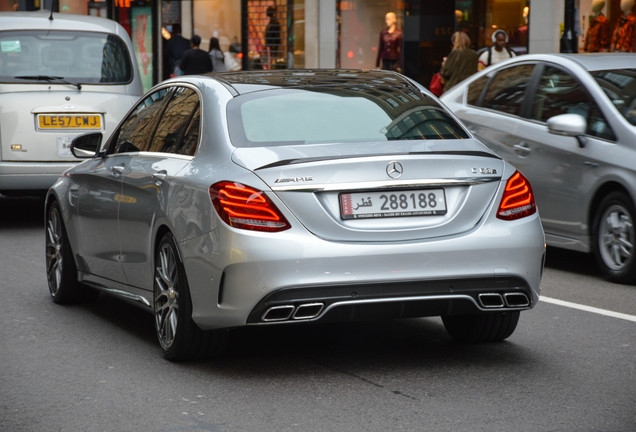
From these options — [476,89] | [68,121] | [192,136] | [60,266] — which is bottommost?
[60,266]

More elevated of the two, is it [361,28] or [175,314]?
[361,28]

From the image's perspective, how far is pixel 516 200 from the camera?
19.4ft

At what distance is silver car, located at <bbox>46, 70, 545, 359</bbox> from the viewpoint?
18.1 ft

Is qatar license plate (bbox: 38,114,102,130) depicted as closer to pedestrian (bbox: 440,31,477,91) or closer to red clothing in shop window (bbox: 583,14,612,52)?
pedestrian (bbox: 440,31,477,91)

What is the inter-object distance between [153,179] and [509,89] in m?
4.69

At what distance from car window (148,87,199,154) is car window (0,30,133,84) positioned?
632 centimetres

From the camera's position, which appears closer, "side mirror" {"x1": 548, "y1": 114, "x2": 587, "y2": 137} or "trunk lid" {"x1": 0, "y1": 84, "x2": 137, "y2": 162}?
"side mirror" {"x1": 548, "y1": 114, "x2": 587, "y2": 137}

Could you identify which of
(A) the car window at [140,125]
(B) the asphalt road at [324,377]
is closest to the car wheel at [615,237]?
(B) the asphalt road at [324,377]

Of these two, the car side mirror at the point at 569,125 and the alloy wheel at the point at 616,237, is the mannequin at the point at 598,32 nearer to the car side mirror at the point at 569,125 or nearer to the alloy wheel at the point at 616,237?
the car side mirror at the point at 569,125

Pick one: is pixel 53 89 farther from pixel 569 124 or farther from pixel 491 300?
pixel 491 300

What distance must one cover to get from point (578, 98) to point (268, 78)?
11.9 feet

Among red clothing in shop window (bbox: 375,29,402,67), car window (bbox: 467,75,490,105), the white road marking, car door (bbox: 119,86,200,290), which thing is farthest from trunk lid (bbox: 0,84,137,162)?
red clothing in shop window (bbox: 375,29,402,67)

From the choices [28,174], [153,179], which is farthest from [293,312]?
[28,174]

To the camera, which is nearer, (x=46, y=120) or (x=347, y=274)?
(x=347, y=274)
